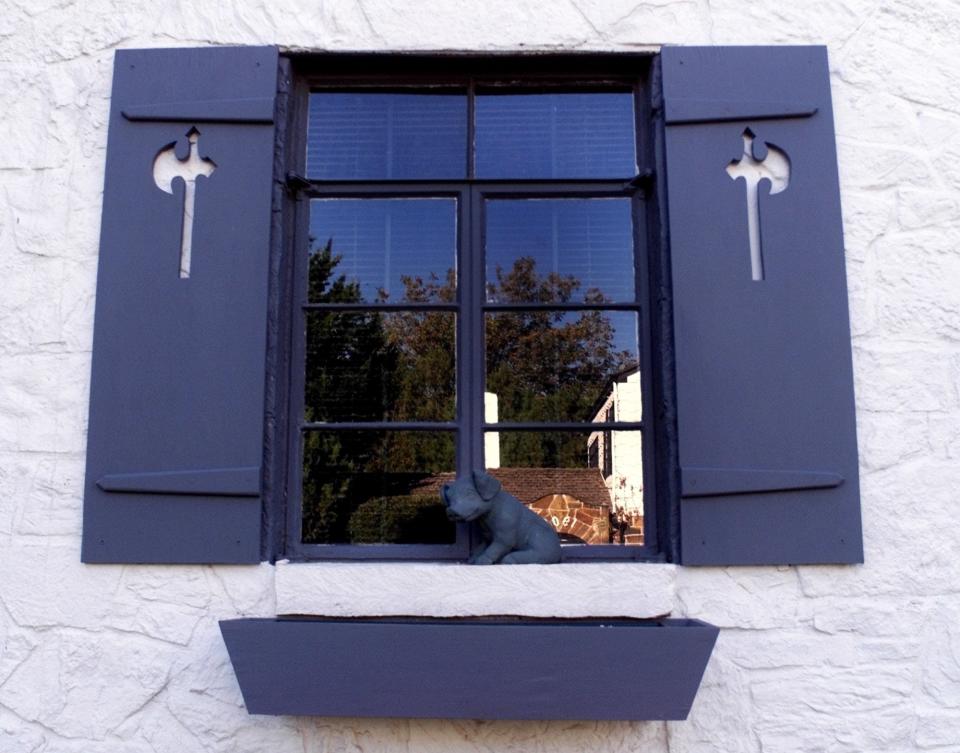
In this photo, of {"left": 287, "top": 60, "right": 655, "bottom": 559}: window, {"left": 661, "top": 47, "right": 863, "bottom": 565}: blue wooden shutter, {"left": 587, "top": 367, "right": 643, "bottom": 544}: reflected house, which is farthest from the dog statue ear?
{"left": 661, "top": 47, "right": 863, "bottom": 565}: blue wooden shutter

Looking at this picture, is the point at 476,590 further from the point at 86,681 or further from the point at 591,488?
the point at 86,681

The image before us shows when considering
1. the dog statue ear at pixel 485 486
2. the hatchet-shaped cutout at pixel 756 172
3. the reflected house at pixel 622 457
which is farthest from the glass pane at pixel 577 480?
the hatchet-shaped cutout at pixel 756 172

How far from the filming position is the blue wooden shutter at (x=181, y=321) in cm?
216

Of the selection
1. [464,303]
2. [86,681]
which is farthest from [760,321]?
[86,681]

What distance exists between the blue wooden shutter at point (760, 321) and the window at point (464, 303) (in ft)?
0.59

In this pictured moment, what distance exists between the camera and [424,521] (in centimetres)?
233

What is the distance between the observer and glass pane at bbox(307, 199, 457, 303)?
95.9 inches

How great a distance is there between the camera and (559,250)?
8.04 ft

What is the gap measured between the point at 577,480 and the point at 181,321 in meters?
1.06

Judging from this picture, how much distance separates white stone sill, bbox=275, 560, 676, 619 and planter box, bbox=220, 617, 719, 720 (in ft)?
0.70

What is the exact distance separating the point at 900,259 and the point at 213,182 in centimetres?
173

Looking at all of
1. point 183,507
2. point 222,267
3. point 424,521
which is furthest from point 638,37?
point 183,507

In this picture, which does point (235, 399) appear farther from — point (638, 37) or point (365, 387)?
point (638, 37)

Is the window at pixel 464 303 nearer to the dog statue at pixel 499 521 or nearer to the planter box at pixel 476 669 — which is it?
the dog statue at pixel 499 521
